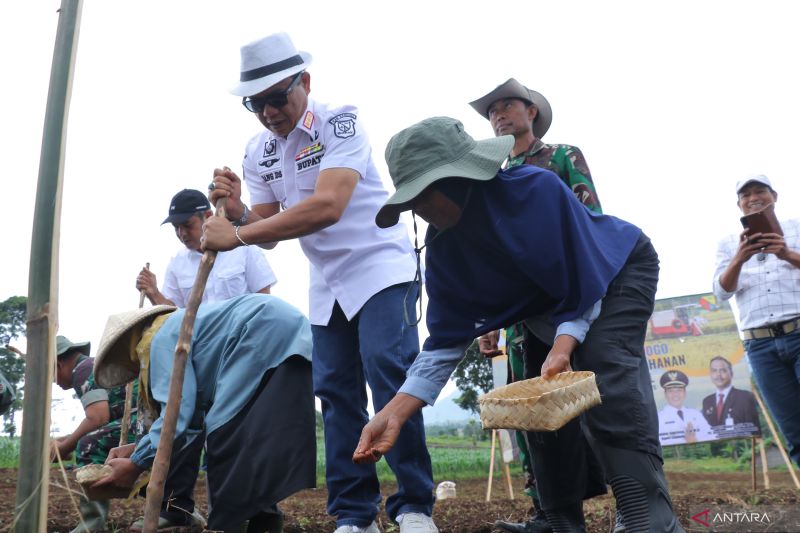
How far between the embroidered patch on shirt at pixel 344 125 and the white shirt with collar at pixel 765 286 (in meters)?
2.50

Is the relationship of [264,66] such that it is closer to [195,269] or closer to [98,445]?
[195,269]

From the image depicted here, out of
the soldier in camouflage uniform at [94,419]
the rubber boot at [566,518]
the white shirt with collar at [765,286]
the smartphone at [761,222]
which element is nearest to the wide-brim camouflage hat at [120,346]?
the soldier in camouflage uniform at [94,419]

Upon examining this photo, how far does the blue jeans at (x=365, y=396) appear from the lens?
3100 mm

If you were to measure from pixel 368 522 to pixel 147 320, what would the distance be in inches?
45.7

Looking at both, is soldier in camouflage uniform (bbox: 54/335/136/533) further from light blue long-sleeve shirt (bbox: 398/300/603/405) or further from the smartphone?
the smartphone

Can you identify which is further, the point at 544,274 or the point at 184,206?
the point at 184,206

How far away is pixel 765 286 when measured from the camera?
4684 mm

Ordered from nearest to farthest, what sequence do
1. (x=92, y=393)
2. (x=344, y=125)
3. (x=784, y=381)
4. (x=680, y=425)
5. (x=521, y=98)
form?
(x=344, y=125)
(x=521, y=98)
(x=784, y=381)
(x=92, y=393)
(x=680, y=425)

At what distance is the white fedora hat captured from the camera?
3.14m

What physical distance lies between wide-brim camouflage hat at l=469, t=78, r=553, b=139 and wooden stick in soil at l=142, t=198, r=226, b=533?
160 cm

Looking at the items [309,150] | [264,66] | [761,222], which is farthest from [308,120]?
[761,222]

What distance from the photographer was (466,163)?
2.41 metres

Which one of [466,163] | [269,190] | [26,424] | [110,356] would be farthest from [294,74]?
[26,424]

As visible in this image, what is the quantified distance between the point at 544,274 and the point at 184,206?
2.84 m
